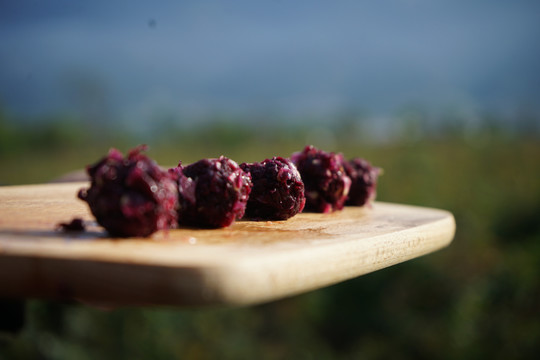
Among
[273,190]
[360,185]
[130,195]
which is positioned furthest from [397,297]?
[130,195]

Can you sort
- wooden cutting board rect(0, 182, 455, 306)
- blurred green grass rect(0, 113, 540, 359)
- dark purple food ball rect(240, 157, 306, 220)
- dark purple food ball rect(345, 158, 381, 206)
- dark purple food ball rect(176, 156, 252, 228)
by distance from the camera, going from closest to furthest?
wooden cutting board rect(0, 182, 455, 306) → dark purple food ball rect(176, 156, 252, 228) → dark purple food ball rect(240, 157, 306, 220) → dark purple food ball rect(345, 158, 381, 206) → blurred green grass rect(0, 113, 540, 359)

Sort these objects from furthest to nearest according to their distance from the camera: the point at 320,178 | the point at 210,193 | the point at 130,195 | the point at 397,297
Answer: the point at 397,297, the point at 320,178, the point at 210,193, the point at 130,195

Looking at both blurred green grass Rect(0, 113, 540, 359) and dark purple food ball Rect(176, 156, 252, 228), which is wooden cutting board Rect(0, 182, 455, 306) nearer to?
dark purple food ball Rect(176, 156, 252, 228)

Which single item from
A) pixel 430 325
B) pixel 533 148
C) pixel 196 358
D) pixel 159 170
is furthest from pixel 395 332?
pixel 159 170

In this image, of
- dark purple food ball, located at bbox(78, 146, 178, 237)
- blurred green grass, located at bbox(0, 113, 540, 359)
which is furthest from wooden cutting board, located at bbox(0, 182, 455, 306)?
blurred green grass, located at bbox(0, 113, 540, 359)

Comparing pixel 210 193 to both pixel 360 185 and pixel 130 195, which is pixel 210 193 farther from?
pixel 360 185

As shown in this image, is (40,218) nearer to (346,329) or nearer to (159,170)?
(159,170)
